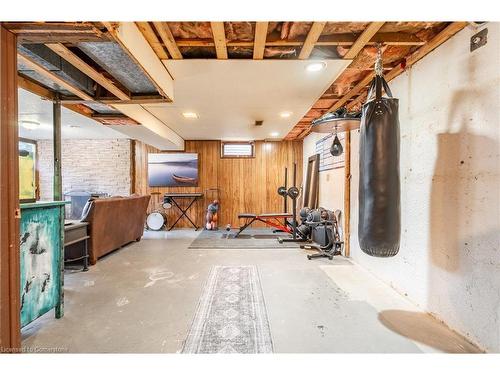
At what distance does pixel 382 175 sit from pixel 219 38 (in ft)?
5.71

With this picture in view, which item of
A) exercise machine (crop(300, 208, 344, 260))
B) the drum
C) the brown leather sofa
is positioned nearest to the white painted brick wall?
the drum

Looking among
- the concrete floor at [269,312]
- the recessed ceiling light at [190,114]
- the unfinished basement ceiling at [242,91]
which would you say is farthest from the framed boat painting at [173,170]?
the concrete floor at [269,312]

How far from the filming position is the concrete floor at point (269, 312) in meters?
1.69

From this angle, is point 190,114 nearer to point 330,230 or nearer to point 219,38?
point 219,38

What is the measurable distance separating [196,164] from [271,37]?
5162 millimetres

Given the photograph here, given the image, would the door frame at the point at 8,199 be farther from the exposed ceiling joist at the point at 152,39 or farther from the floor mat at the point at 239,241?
the floor mat at the point at 239,241

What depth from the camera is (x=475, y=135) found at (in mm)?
1677

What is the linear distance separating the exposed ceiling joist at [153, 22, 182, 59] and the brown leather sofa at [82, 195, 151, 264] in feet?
8.03

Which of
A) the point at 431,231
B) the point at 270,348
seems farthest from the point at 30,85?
the point at 431,231

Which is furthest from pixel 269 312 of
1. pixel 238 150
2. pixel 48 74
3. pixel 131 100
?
pixel 238 150

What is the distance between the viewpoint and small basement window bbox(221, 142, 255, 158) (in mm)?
6941

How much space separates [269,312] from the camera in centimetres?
212

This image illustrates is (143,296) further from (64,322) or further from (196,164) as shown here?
(196,164)
